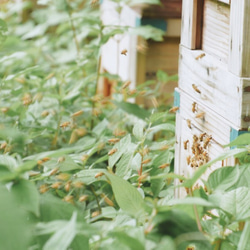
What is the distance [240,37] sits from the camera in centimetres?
108

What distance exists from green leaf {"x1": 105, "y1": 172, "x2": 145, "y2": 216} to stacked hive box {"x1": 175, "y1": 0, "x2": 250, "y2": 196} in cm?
30

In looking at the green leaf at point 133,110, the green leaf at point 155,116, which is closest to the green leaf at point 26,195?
the green leaf at point 155,116

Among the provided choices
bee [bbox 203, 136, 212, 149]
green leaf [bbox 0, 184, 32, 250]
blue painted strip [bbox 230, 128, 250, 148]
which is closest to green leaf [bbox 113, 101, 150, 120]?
bee [bbox 203, 136, 212, 149]

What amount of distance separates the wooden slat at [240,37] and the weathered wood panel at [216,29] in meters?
0.06

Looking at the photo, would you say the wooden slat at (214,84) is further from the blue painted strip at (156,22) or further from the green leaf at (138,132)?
the blue painted strip at (156,22)

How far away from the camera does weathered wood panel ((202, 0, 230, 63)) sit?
119 centimetres

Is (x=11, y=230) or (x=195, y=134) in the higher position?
(x=11, y=230)

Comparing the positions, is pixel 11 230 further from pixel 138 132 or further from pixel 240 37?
pixel 138 132

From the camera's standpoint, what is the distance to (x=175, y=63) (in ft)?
8.52

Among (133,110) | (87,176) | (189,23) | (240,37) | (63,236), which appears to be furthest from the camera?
(133,110)

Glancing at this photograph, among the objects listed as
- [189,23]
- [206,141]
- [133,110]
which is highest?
[189,23]

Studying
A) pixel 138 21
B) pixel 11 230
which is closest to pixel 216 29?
pixel 11 230

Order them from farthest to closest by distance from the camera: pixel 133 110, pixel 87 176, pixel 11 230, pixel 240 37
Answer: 1. pixel 133 110
2. pixel 87 176
3. pixel 240 37
4. pixel 11 230

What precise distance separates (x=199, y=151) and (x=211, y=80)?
0.17 metres
